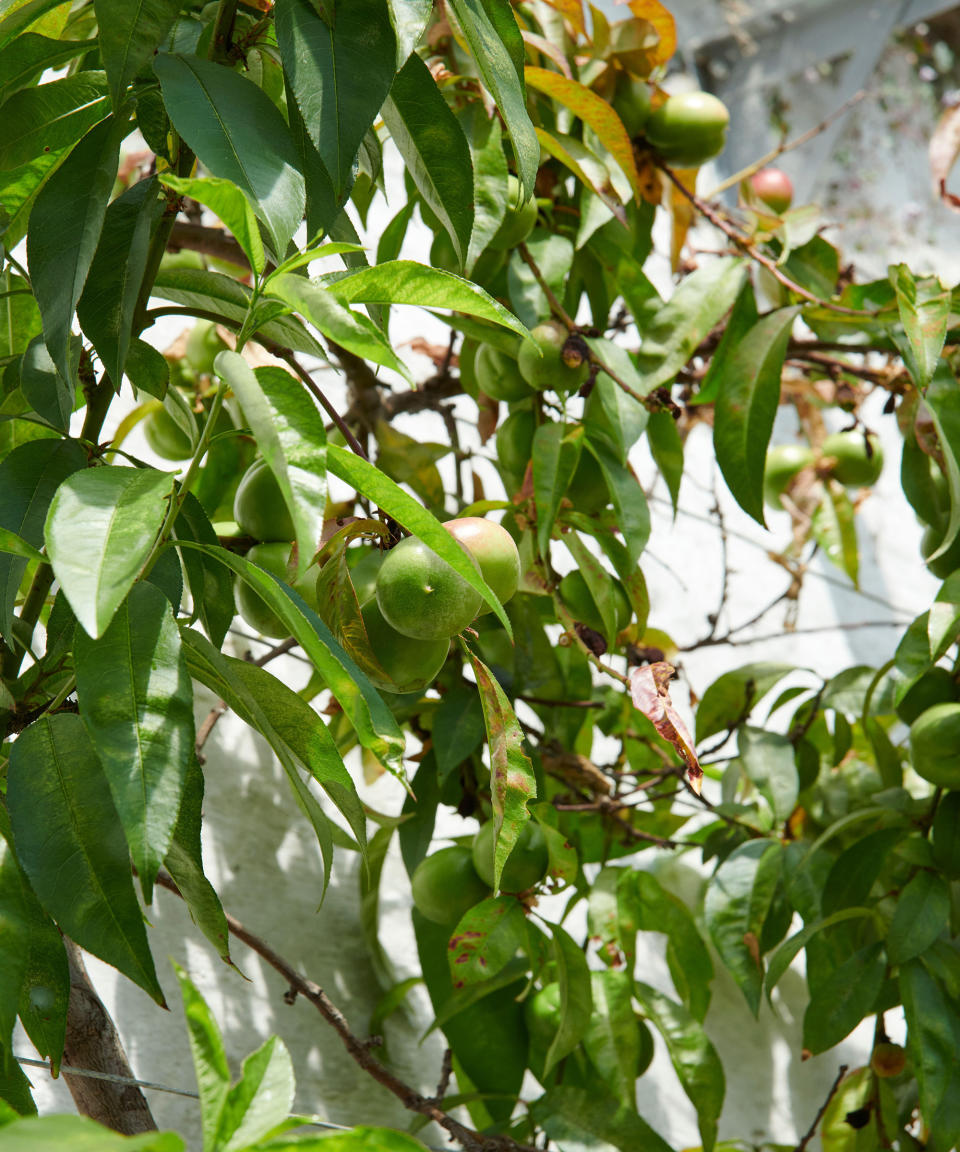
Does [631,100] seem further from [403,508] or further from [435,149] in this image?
[403,508]

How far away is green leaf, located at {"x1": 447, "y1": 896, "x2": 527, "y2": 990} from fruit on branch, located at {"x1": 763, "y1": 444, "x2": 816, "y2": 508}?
2.11 ft

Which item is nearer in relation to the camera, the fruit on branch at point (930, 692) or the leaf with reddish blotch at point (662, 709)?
the leaf with reddish blotch at point (662, 709)

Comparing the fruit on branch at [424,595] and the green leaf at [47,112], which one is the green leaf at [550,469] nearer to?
the fruit on branch at [424,595]

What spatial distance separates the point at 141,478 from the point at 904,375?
27.5 inches

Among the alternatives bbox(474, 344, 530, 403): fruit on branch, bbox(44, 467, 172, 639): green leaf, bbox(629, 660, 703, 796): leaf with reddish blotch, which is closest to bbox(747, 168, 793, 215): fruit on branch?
bbox(474, 344, 530, 403): fruit on branch

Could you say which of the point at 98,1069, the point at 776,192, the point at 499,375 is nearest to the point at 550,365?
the point at 499,375

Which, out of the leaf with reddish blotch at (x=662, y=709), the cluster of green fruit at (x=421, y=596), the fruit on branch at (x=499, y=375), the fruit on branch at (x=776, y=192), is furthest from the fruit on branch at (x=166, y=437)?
the fruit on branch at (x=776, y=192)

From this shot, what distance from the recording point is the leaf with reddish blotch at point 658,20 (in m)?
0.89

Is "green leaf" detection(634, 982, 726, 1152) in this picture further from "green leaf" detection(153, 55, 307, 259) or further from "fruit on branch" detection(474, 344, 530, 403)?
"green leaf" detection(153, 55, 307, 259)

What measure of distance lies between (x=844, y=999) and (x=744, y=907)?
9 cm

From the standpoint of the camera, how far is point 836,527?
3.77ft

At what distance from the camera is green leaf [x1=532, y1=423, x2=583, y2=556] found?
2.38ft

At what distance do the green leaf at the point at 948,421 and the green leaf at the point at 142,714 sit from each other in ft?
1.65

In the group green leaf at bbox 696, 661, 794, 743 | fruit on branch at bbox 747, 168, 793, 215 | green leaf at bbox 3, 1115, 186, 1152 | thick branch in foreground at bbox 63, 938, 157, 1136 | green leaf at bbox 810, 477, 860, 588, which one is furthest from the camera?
fruit on branch at bbox 747, 168, 793, 215
